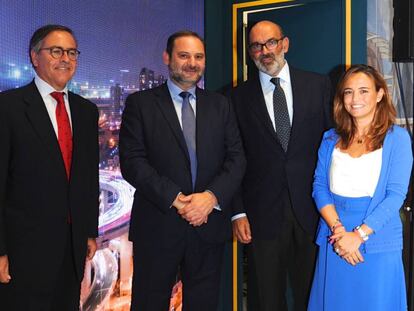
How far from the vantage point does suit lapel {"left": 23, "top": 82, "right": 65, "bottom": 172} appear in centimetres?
202

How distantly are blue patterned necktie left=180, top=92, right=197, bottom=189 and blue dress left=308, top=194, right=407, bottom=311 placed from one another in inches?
27.1

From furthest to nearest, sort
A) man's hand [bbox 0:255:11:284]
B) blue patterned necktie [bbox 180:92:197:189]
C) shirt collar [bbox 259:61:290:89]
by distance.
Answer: shirt collar [bbox 259:61:290:89], blue patterned necktie [bbox 180:92:197:189], man's hand [bbox 0:255:11:284]

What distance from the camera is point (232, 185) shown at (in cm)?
233

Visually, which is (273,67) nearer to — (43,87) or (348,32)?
(348,32)

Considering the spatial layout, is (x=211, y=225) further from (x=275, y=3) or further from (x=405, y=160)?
(x=275, y=3)

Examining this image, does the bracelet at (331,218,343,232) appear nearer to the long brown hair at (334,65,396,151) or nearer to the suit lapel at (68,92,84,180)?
the long brown hair at (334,65,396,151)

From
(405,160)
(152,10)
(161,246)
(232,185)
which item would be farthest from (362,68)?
(152,10)

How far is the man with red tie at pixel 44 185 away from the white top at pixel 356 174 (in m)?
1.18

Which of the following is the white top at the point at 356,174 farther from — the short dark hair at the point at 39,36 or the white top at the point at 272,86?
the short dark hair at the point at 39,36

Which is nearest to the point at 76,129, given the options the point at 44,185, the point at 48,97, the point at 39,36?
the point at 48,97

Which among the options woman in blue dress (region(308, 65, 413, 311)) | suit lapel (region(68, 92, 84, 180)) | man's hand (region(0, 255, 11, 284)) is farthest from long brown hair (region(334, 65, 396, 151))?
man's hand (region(0, 255, 11, 284))

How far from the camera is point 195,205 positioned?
7.27 ft

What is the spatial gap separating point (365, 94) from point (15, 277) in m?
1.74

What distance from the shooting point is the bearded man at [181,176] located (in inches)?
89.4
